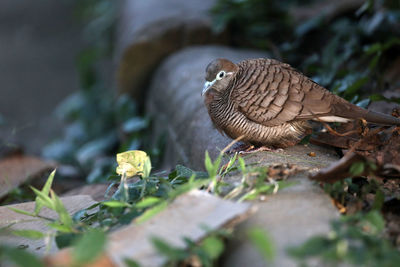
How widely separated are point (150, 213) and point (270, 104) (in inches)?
48.5

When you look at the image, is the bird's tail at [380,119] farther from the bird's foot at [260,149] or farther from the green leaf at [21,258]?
the green leaf at [21,258]

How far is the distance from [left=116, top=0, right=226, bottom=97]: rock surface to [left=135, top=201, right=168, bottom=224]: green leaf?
4.15m

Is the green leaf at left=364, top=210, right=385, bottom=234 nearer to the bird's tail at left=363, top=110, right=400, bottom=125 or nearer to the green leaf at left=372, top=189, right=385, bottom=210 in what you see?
the green leaf at left=372, top=189, right=385, bottom=210

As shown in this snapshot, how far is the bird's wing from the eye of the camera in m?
2.83

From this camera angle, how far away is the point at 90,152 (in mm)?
6258

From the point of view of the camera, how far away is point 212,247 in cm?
166

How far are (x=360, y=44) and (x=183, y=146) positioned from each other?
2232mm

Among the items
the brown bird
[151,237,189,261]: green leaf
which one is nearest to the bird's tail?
the brown bird

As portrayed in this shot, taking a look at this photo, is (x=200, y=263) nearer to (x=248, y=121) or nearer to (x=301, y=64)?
(x=248, y=121)

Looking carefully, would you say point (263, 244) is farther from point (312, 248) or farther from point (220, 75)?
point (220, 75)

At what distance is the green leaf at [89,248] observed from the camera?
4.94 feet

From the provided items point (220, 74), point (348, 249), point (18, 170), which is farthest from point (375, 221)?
point (18, 170)

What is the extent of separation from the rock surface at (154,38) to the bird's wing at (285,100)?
3154 mm

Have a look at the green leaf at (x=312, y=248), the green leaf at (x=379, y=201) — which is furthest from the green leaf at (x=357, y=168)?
the green leaf at (x=312, y=248)
